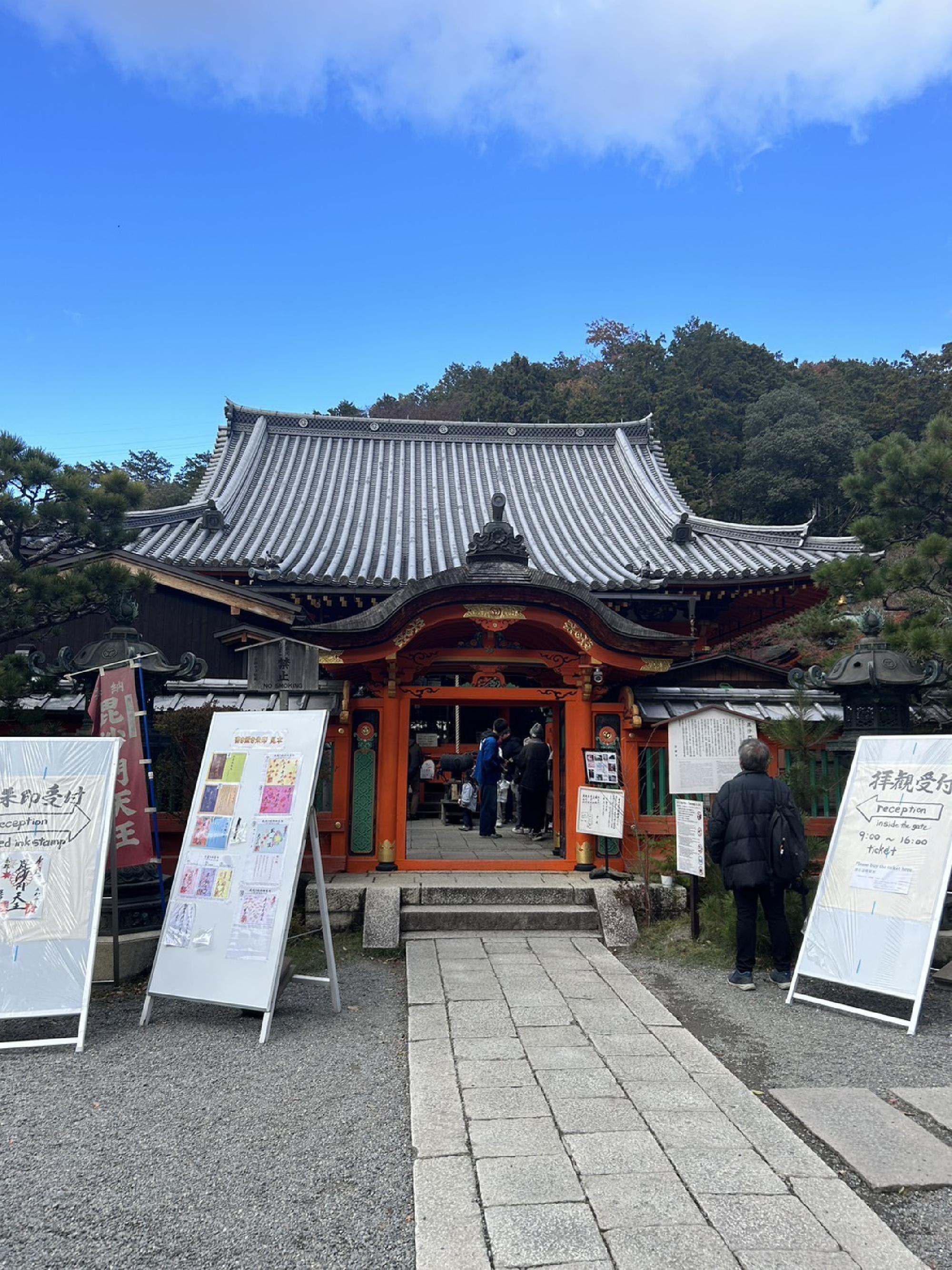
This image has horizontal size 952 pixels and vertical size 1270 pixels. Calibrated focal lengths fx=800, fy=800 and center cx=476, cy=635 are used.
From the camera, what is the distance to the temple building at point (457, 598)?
775 centimetres

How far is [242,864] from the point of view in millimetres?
4840

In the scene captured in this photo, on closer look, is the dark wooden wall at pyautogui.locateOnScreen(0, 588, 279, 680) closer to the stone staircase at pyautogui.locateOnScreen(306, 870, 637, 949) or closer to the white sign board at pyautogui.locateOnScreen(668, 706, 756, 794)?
the stone staircase at pyautogui.locateOnScreen(306, 870, 637, 949)

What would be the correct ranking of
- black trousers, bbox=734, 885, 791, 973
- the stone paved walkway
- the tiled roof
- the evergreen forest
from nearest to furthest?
the stone paved walkway, black trousers, bbox=734, 885, 791, 973, the tiled roof, the evergreen forest

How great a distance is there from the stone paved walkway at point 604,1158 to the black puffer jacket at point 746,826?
1.07 m

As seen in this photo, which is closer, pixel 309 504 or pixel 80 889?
pixel 80 889

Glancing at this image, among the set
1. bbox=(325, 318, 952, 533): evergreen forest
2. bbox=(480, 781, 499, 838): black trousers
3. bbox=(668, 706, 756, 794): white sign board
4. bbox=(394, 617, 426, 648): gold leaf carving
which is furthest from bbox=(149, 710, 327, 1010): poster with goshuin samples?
bbox=(325, 318, 952, 533): evergreen forest

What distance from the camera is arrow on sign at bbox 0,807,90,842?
4.80 meters

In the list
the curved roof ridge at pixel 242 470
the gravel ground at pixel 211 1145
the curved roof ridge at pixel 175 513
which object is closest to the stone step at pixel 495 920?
the gravel ground at pixel 211 1145

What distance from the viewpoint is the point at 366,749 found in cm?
778

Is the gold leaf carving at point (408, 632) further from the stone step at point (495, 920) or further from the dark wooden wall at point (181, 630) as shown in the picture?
the dark wooden wall at point (181, 630)

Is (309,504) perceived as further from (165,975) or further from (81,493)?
(165,975)

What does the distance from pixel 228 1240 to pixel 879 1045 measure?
366 centimetres

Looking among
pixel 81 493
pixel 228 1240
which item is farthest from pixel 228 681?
pixel 228 1240

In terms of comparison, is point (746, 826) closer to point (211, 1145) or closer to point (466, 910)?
point (466, 910)
